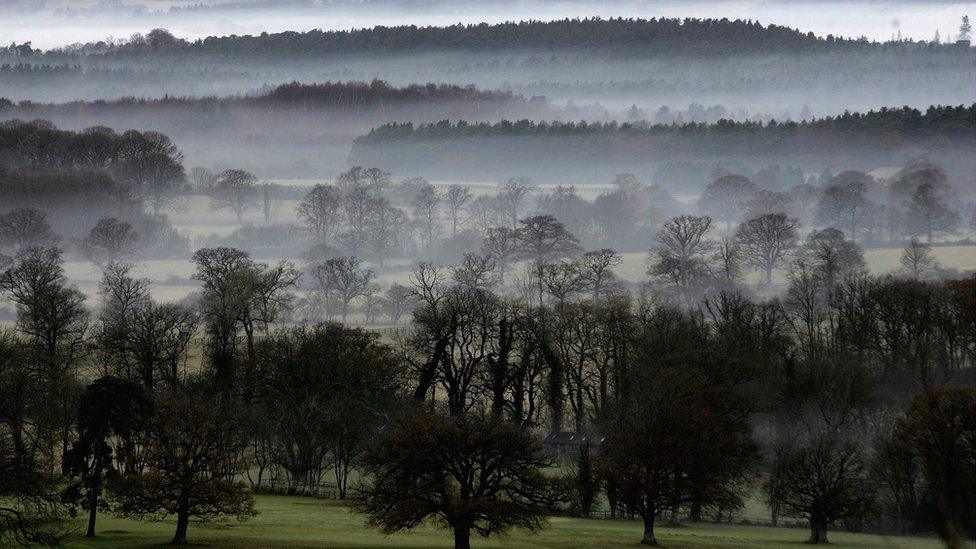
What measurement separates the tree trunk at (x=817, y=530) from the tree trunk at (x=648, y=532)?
5.30m

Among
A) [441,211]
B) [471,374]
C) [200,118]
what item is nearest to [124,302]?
[471,374]

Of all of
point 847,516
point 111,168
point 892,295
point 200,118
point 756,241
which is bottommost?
point 847,516

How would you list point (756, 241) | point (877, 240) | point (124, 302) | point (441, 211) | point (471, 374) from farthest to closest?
point (441, 211)
point (877, 240)
point (756, 241)
point (124, 302)
point (471, 374)

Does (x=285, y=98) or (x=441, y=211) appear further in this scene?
(x=285, y=98)

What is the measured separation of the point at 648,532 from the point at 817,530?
5798 mm

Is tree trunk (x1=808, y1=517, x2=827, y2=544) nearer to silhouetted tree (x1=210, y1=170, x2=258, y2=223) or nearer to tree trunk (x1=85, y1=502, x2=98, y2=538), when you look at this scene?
tree trunk (x1=85, y1=502, x2=98, y2=538)

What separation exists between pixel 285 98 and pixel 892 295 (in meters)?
136

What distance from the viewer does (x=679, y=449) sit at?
48781 mm

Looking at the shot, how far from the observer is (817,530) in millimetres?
47156

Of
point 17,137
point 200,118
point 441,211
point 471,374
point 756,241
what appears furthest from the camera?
point 200,118

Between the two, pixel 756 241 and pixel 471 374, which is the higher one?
pixel 756 241

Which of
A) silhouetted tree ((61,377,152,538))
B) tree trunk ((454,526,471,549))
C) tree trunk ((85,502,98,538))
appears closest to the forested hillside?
silhouetted tree ((61,377,152,538))

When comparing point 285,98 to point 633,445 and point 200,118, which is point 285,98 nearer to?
point 200,118

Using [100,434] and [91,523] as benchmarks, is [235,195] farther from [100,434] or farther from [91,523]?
[91,523]
